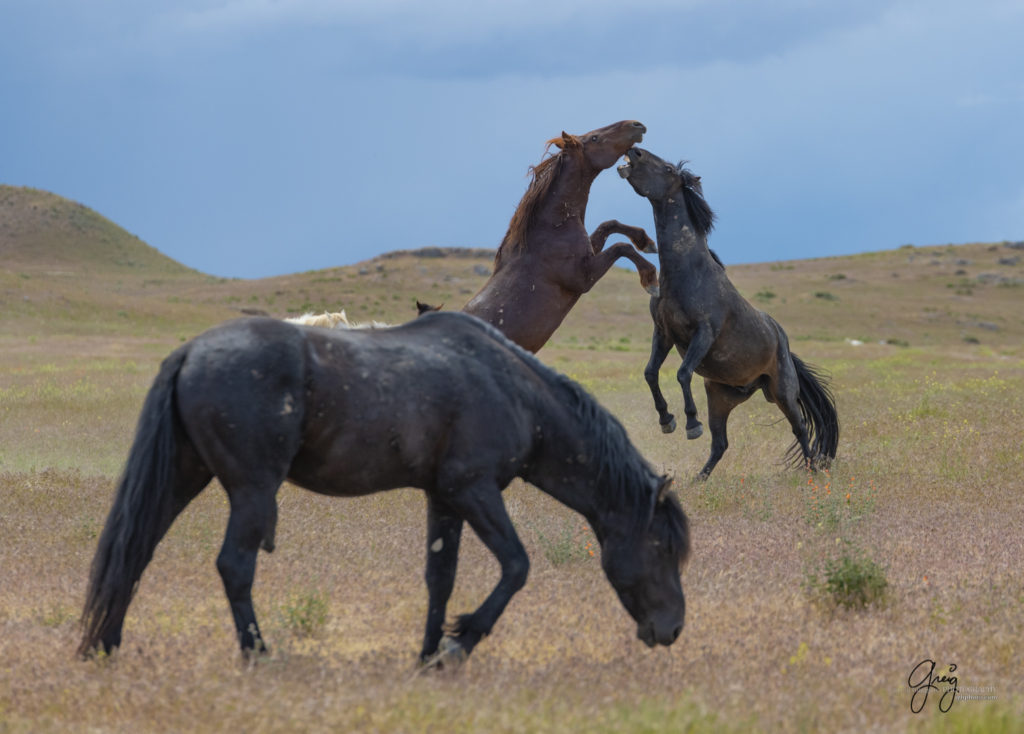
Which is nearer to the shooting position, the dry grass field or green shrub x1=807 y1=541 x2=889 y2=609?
the dry grass field

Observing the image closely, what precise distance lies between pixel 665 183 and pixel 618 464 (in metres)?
6.37

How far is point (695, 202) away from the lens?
37.9 ft

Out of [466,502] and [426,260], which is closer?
[466,502]

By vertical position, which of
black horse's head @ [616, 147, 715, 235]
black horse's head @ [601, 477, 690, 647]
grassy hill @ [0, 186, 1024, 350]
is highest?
black horse's head @ [616, 147, 715, 235]

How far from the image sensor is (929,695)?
16.6ft

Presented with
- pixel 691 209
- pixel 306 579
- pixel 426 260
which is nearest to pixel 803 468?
pixel 691 209

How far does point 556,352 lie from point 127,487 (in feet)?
116

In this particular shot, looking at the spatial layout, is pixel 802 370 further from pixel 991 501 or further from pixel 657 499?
pixel 657 499

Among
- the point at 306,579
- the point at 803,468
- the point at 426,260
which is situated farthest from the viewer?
the point at 426,260

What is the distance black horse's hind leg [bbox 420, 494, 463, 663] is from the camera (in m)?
5.69

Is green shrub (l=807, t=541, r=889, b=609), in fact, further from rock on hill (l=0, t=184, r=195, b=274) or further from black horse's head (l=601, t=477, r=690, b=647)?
rock on hill (l=0, t=184, r=195, b=274)

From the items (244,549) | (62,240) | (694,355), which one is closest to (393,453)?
(244,549)

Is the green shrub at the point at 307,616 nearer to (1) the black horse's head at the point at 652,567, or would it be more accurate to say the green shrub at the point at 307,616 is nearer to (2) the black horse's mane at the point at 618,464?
(1) the black horse's head at the point at 652,567

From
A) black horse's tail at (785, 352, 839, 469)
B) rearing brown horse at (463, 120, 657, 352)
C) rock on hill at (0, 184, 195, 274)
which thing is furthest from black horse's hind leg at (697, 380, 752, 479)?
rock on hill at (0, 184, 195, 274)
